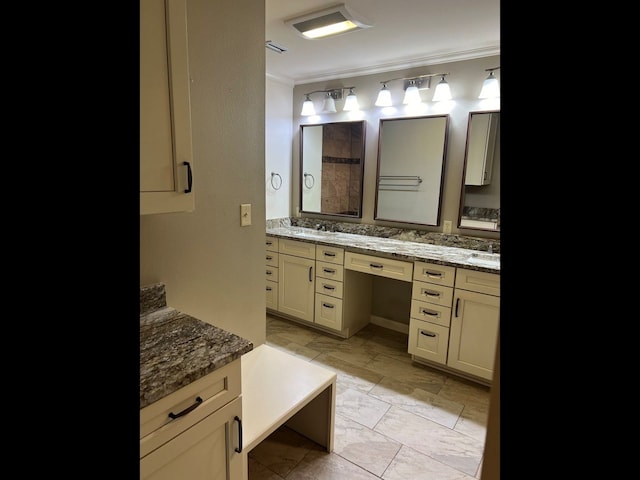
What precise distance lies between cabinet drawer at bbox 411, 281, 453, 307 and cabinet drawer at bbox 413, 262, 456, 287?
0.12 feet

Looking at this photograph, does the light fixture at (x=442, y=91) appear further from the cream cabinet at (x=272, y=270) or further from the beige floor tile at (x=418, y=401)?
the beige floor tile at (x=418, y=401)

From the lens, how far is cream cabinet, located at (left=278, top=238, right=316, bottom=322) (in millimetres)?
3039

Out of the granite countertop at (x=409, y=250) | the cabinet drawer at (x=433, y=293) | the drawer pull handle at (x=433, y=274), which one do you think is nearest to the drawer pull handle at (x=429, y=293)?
the cabinet drawer at (x=433, y=293)

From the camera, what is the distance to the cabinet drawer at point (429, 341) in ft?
8.03

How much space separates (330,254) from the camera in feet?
9.50

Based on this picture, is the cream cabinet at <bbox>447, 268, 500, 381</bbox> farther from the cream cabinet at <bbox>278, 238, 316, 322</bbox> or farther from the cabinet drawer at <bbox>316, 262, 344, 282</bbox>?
the cream cabinet at <bbox>278, 238, 316, 322</bbox>

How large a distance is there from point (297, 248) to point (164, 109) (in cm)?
208

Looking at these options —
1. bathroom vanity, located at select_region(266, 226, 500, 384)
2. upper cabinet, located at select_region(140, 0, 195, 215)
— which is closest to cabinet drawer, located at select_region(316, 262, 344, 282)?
bathroom vanity, located at select_region(266, 226, 500, 384)
